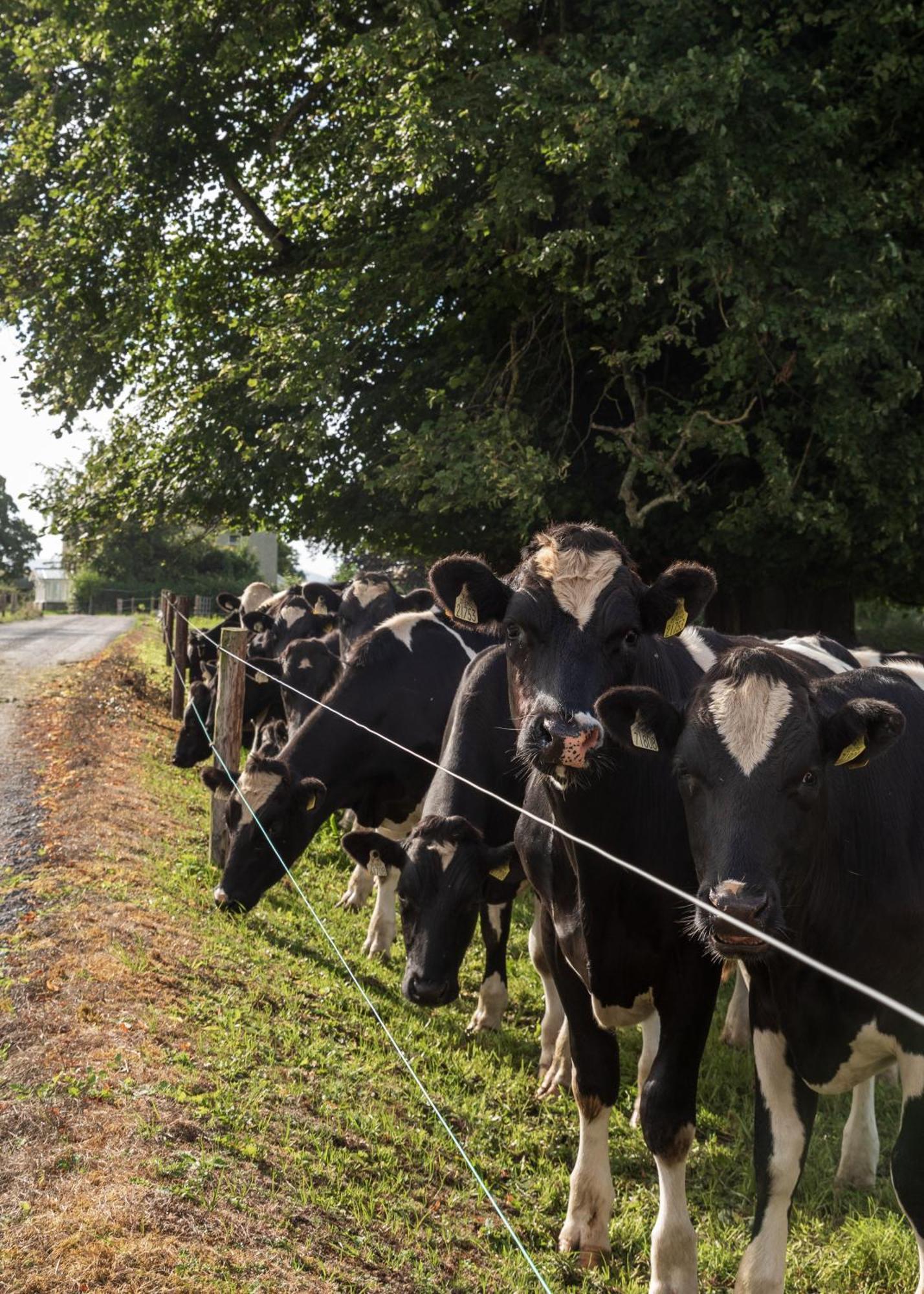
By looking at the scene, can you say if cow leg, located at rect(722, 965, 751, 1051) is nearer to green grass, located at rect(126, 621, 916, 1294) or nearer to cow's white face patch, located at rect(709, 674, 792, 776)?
green grass, located at rect(126, 621, 916, 1294)

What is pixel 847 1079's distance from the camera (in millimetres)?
4195

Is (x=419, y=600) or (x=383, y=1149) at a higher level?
(x=419, y=600)

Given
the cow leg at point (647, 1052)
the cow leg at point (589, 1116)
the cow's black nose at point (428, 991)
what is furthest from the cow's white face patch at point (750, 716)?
the cow's black nose at point (428, 991)

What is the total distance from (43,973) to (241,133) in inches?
585

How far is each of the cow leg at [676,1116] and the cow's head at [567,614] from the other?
101 centimetres

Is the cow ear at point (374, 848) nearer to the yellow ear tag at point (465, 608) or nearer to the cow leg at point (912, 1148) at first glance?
the yellow ear tag at point (465, 608)

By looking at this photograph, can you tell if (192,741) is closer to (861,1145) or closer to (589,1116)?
(589,1116)

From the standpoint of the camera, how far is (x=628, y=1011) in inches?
196

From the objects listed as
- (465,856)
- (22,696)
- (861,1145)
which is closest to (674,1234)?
(861,1145)

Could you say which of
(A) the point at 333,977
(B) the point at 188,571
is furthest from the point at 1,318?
(B) the point at 188,571

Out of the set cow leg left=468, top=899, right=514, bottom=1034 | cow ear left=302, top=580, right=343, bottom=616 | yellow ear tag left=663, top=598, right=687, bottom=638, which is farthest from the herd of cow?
cow ear left=302, top=580, right=343, bottom=616

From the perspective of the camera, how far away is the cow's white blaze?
570 cm

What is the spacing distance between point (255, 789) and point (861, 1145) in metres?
4.54

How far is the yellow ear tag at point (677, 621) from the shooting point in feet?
16.2
